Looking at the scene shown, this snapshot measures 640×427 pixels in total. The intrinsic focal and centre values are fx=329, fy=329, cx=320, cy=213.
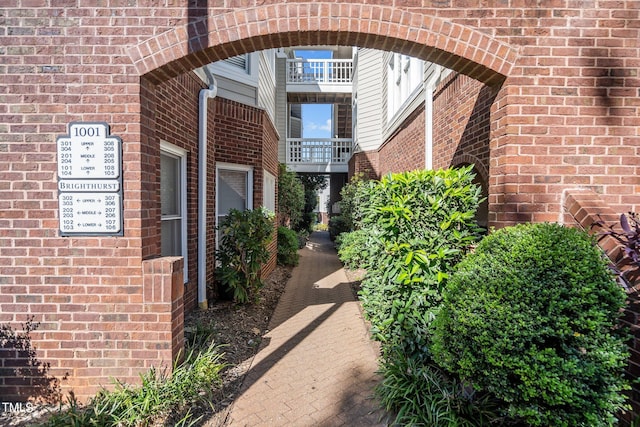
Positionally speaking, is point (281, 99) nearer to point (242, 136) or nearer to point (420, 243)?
point (242, 136)

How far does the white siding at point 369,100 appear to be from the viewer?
12.2 m

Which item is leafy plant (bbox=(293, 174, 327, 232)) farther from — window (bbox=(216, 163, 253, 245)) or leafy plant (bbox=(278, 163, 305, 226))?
window (bbox=(216, 163, 253, 245))

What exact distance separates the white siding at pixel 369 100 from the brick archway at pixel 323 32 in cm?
923

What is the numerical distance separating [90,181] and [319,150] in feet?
44.5

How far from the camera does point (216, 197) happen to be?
19.3 ft

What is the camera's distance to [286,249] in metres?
9.33

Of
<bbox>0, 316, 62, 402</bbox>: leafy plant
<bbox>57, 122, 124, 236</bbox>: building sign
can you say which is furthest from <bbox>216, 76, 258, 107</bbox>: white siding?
<bbox>0, 316, 62, 402</bbox>: leafy plant

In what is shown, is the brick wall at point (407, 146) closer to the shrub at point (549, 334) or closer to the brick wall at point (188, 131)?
the brick wall at point (188, 131)

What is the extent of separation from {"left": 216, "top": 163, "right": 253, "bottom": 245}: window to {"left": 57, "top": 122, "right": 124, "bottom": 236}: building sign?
300 cm

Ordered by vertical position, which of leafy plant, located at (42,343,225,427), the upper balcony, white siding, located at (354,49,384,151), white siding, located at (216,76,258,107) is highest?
the upper balcony

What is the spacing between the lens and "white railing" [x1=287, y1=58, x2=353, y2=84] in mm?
14969

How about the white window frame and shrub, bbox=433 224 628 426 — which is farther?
the white window frame

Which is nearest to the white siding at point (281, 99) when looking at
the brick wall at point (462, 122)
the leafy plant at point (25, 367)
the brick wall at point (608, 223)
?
the brick wall at point (462, 122)

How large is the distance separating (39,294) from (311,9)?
3483 mm
